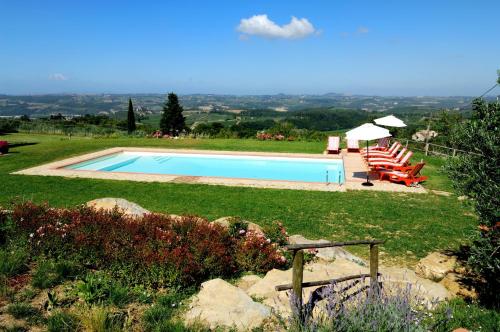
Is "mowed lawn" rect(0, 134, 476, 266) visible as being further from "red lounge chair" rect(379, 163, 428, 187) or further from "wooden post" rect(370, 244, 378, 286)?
"wooden post" rect(370, 244, 378, 286)

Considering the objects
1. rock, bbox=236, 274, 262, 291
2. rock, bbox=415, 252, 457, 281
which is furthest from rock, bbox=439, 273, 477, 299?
rock, bbox=236, 274, 262, 291

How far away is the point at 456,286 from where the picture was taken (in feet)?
17.6

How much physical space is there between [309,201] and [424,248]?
3723mm

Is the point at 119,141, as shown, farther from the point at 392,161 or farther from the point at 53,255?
the point at 53,255

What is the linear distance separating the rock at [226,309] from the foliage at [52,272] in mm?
1852

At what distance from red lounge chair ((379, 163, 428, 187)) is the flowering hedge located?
7.83 meters

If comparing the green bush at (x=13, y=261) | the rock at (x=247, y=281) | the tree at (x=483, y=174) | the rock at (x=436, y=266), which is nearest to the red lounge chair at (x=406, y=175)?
the rock at (x=436, y=266)

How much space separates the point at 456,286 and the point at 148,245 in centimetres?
455

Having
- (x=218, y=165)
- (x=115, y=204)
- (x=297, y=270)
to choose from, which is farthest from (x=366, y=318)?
(x=218, y=165)

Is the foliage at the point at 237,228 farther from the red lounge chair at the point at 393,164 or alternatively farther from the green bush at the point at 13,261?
the red lounge chair at the point at 393,164

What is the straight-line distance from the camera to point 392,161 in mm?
14711

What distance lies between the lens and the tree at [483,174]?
14.6 ft

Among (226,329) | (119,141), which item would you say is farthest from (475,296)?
(119,141)

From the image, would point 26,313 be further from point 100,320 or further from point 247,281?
point 247,281
